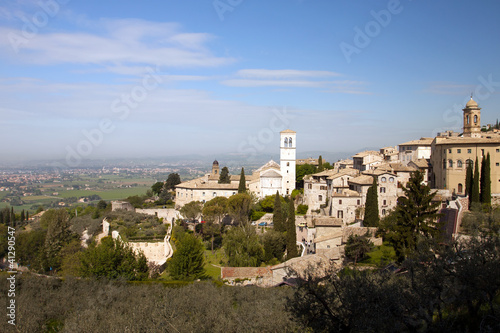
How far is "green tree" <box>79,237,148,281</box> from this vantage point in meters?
20.2

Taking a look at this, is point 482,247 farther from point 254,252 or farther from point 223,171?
point 223,171

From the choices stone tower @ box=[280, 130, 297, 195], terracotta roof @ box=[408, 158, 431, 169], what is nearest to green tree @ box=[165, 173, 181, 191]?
stone tower @ box=[280, 130, 297, 195]

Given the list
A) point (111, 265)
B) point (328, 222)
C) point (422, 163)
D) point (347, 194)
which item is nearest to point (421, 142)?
point (422, 163)

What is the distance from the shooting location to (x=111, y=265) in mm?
20469

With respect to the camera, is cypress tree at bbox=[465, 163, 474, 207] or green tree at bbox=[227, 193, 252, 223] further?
green tree at bbox=[227, 193, 252, 223]

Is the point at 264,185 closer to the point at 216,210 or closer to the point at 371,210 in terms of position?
the point at 216,210

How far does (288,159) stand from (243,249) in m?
21.4

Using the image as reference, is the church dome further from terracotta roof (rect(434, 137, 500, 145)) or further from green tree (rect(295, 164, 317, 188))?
green tree (rect(295, 164, 317, 188))

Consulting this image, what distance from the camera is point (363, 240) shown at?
2245 centimetres

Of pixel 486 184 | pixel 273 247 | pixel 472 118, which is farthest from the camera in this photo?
pixel 472 118

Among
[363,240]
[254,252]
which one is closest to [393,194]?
[363,240]

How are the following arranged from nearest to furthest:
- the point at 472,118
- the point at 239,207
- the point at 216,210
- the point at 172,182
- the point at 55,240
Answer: the point at 55,240, the point at 216,210, the point at 239,207, the point at 472,118, the point at 172,182

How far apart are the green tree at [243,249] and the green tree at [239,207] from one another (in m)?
6.71

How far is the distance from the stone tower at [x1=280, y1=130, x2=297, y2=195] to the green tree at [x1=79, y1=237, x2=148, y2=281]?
24972 millimetres
